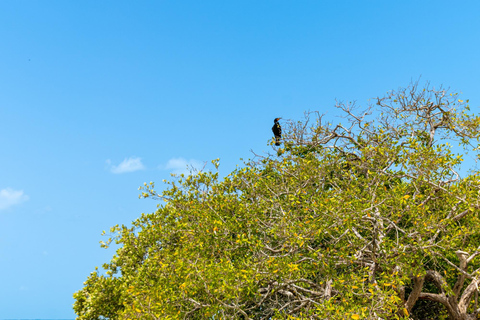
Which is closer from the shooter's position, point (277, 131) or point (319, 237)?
point (319, 237)

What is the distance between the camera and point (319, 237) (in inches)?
474

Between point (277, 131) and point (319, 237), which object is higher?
point (277, 131)

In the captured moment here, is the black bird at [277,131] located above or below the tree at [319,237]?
A: above

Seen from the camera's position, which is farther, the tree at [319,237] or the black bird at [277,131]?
the black bird at [277,131]

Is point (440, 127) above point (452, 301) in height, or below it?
above

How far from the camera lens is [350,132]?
1733 cm

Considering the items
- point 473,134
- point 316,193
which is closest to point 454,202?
point 473,134

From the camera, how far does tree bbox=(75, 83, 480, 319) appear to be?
10.6 meters

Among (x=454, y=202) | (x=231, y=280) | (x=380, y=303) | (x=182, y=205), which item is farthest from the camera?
(x=182, y=205)

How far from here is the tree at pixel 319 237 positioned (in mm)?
10641

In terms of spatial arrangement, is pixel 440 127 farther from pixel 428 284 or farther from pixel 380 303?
pixel 380 303

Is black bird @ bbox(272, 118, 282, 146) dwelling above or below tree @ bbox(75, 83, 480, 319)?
above

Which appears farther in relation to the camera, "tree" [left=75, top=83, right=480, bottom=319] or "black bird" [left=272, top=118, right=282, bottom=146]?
"black bird" [left=272, top=118, right=282, bottom=146]

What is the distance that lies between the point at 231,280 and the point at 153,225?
6.87 m
